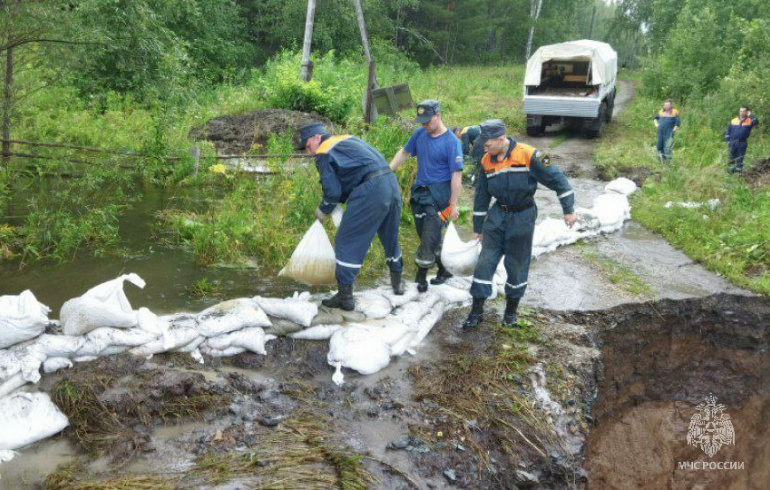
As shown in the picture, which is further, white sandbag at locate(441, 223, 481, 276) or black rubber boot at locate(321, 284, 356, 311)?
white sandbag at locate(441, 223, 481, 276)

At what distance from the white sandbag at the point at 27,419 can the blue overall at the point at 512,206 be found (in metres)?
2.76

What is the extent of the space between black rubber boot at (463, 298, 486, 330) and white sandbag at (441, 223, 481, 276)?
1.99 feet

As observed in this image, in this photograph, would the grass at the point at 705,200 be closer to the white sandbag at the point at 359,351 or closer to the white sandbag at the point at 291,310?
the white sandbag at the point at 359,351

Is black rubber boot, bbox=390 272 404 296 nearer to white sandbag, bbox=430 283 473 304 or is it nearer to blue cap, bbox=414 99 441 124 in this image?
white sandbag, bbox=430 283 473 304

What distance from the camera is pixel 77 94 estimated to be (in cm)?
1077

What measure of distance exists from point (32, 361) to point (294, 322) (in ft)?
5.09

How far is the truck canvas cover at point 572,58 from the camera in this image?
1316cm

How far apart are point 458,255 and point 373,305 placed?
3.11 feet

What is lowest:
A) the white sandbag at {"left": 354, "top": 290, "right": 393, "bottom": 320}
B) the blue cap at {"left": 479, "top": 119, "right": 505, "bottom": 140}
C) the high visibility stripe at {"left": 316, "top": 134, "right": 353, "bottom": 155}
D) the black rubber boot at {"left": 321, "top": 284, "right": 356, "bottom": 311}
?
the white sandbag at {"left": 354, "top": 290, "right": 393, "bottom": 320}

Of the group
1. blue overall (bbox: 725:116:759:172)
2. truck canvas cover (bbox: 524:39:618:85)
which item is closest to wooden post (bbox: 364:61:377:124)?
truck canvas cover (bbox: 524:39:618:85)

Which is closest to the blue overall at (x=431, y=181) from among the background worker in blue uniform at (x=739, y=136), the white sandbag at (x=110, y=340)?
the white sandbag at (x=110, y=340)

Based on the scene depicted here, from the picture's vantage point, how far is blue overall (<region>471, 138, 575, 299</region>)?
414 cm

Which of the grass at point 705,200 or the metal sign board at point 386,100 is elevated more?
the metal sign board at point 386,100

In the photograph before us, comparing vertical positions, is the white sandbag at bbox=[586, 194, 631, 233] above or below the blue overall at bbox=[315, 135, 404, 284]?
below
